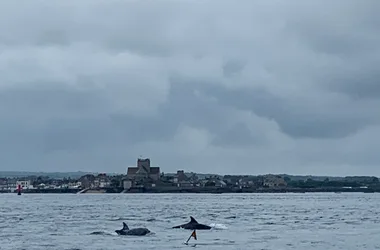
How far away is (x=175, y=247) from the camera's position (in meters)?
55.7

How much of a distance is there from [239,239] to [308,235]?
6902 millimetres

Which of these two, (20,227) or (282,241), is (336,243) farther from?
(20,227)

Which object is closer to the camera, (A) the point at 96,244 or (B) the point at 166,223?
(A) the point at 96,244

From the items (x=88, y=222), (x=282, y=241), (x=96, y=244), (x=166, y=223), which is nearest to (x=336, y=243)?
(x=282, y=241)

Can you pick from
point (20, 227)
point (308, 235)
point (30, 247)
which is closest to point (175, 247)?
point (30, 247)

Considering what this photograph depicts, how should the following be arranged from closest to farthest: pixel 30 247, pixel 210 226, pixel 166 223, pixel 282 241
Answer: pixel 30 247
pixel 282 241
pixel 210 226
pixel 166 223

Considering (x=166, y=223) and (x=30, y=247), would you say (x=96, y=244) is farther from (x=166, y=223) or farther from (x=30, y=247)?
(x=166, y=223)

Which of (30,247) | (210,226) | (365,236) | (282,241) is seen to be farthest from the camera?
(210,226)

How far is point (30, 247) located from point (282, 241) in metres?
16.6

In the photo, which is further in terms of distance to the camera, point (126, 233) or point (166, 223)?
point (166, 223)

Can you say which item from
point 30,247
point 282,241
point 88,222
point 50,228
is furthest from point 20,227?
point 282,241

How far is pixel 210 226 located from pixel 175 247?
18.1m

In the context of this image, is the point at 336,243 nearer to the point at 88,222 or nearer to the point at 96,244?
the point at 96,244

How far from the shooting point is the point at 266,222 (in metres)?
82.5
